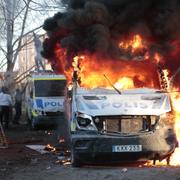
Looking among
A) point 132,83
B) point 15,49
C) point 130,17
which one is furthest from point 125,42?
point 15,49

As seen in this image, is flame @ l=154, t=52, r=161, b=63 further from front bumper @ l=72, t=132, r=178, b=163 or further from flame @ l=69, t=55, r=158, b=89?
front bumper @ l=72, t=132, r=178, b=163

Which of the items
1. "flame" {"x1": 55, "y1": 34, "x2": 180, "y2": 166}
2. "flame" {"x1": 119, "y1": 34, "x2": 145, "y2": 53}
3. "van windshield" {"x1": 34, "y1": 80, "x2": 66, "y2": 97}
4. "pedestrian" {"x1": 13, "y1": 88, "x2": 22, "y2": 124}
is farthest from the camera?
"pedestrian" {"x1": 13, "y1": 88, "x2": 22, "y2": 124}

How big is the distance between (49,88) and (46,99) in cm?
52

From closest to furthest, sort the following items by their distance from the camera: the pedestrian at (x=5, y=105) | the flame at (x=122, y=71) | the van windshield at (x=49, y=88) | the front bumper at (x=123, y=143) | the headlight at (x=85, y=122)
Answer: the front bumper at (x=123, y=143) < the headlight at (x=85, y=122) < the flame at (x=122, y=71) < the van windshield at (x=49, y=88) < the pedestrian at (x=5, y=105)

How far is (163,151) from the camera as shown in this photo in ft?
31.4

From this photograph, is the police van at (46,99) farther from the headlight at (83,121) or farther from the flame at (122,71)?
the headlight at (83,121)

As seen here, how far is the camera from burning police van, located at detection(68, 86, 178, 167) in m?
9.55

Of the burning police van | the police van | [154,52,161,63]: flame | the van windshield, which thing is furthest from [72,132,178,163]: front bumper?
the van windshield

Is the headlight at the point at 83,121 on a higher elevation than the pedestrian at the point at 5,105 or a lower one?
lower

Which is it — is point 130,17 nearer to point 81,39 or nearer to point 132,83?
point 81,39

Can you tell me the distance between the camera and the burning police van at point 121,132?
9.55 metres

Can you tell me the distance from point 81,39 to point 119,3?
154cm

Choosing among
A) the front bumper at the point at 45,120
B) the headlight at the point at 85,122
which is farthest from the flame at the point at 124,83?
the front bumper at the point at 45,120

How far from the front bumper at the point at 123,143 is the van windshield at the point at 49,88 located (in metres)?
11.7
